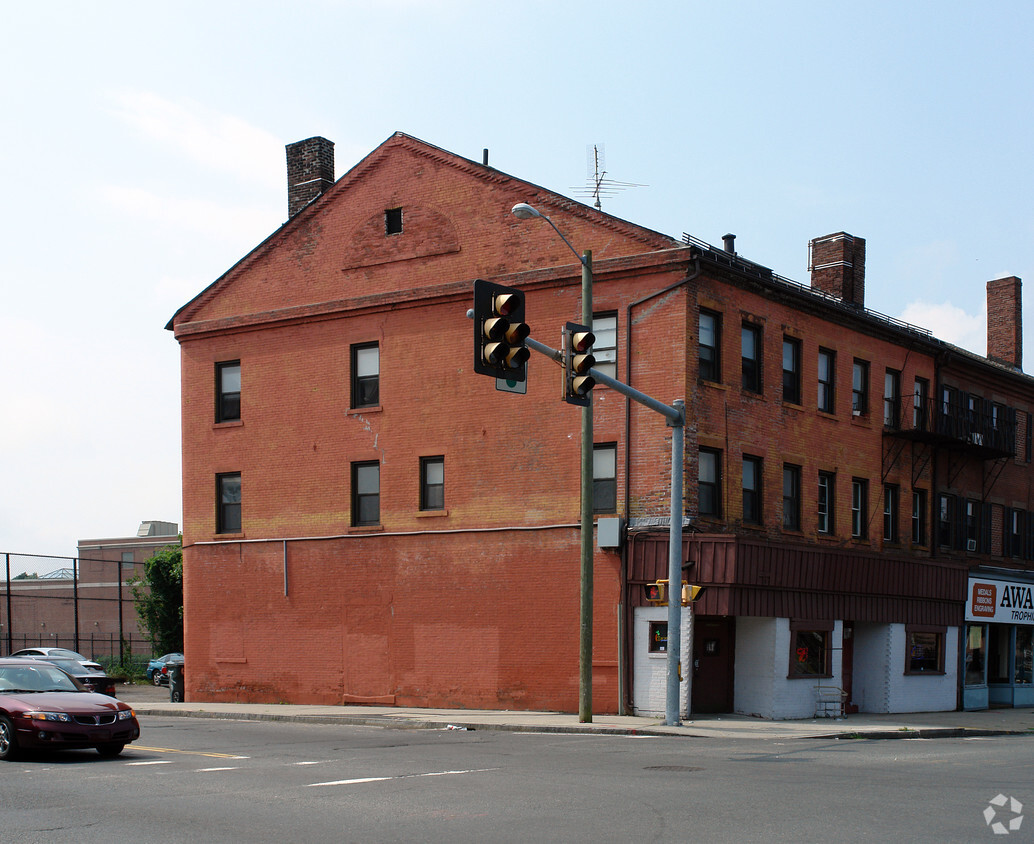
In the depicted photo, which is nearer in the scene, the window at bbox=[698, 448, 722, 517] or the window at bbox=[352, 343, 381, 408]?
the window at bbox=[698, 448, 722, 517]

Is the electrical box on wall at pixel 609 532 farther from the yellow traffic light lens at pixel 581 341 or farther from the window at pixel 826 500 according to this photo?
the yellow traffic light lens at pixel 581 341

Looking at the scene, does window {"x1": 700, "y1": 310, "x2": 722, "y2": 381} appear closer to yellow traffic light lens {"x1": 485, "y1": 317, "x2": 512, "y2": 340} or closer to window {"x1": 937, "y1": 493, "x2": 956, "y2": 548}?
window {"x1": 937, "y1": 493, "x2": 956, "y2": 548}

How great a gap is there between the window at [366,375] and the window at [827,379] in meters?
10.9

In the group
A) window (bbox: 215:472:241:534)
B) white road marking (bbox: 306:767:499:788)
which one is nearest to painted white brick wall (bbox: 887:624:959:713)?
window (bbox: 215:472:241:534)

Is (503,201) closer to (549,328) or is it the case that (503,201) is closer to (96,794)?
(549,328)

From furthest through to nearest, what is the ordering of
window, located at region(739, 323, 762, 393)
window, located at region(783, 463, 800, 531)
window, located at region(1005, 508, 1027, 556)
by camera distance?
window, located at region(1005, 508, 1027, 556) → window, located at region(783, 463, 800, 531) → window, located at region(739, 323, 762, 393)

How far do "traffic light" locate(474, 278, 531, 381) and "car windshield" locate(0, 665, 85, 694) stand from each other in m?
7.76

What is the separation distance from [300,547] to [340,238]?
7.85 metres

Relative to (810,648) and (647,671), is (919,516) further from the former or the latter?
(647,671)

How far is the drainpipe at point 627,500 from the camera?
25891mm

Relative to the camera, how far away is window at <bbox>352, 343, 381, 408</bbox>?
30.6 metres

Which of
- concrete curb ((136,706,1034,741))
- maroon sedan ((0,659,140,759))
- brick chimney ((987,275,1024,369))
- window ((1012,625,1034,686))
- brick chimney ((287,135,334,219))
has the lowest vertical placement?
window ((1012,625,1034,686))

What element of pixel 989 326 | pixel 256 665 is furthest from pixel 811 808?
pixel 989 326

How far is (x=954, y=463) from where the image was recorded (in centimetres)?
3506
